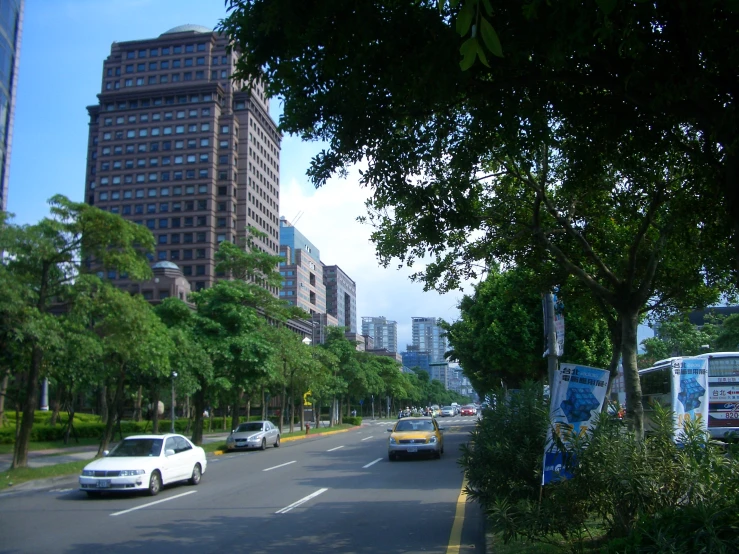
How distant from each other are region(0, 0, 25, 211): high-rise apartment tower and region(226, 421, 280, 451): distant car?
26.7 metres

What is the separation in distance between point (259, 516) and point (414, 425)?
42.5 feet

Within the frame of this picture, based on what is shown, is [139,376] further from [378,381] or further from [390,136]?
[378,381]

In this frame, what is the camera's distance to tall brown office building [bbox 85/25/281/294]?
106 meters

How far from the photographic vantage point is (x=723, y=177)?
5.92 m

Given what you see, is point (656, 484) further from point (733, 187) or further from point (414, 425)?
point (414, 425)

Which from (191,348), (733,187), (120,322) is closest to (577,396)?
(733,187)

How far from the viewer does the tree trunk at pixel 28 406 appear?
18734mm

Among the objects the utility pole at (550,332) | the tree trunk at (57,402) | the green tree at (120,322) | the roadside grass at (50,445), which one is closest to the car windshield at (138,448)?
the green tree at (120,322)

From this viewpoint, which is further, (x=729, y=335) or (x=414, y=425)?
(x=729, y=335)

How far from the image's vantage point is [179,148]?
10794cm

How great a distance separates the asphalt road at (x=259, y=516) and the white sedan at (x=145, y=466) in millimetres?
322

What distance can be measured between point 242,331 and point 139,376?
248 inches

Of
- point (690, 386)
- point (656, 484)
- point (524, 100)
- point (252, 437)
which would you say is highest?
point (524, 100)

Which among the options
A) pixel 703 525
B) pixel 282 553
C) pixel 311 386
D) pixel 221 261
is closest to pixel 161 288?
pixel 311 386
